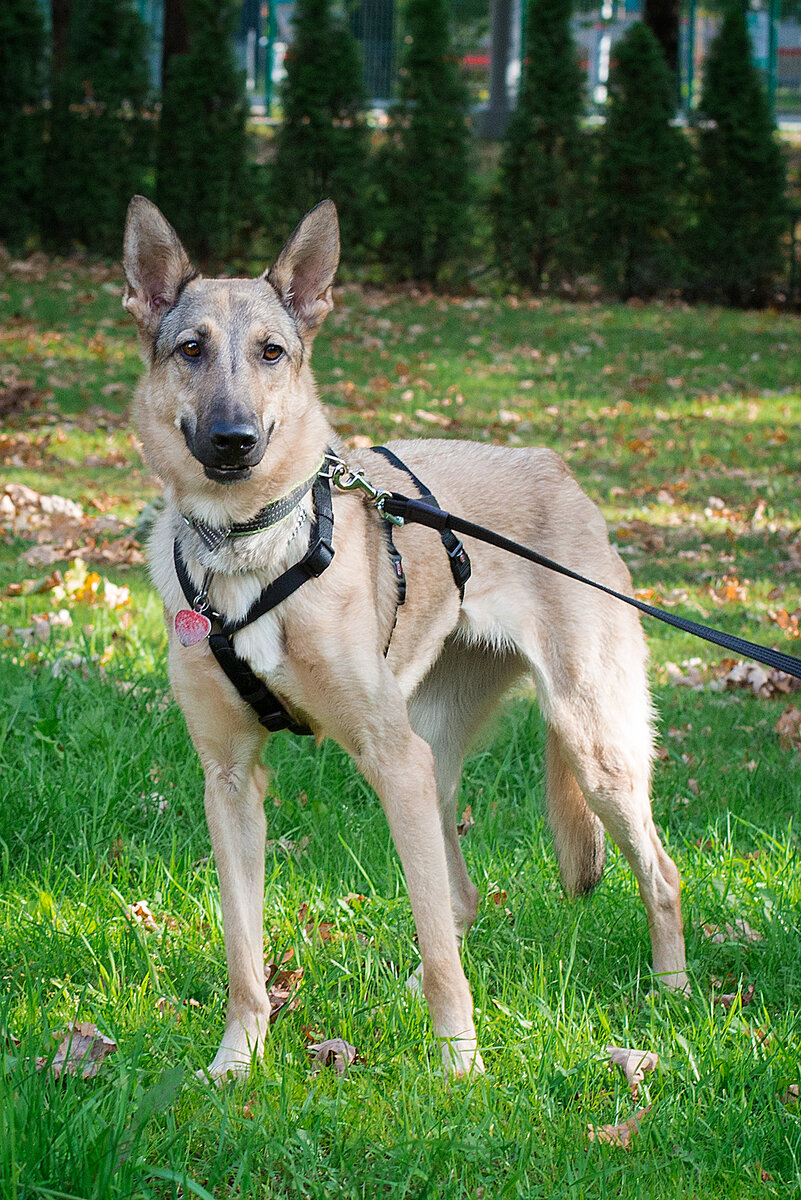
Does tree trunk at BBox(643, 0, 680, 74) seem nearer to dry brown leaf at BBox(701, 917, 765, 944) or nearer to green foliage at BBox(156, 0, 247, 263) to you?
green foliage at BBox(156, 0, 247, 263)

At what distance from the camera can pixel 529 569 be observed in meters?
3.40

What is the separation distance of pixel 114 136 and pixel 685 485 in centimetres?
1087

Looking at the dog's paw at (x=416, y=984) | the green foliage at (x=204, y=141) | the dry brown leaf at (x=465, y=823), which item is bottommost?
the dry brown leaf at (x=465, y=823)

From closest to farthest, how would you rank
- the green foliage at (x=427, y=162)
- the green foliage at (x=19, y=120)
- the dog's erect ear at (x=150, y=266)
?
the dog's erect ear at (x=150, y=266) → the green foliage at (x=19, y=120) → the green foliage at (x=427, y=162)

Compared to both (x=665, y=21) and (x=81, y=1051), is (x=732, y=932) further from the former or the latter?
(x=665, y=21)

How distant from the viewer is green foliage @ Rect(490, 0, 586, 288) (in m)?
16.1

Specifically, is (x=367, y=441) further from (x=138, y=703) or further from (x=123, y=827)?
(x=123, y=827)

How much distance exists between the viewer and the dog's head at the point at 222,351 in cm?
283

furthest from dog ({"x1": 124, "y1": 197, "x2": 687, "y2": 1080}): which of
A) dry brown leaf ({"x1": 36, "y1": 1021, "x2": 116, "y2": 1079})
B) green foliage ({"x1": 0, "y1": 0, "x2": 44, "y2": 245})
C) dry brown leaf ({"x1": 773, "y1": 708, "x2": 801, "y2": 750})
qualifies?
green foliage ({"x1": 0, "y1": 0, "x2": 44, "y2": 245})

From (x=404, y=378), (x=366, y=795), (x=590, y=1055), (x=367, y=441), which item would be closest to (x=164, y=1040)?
(x=590, y=1055)

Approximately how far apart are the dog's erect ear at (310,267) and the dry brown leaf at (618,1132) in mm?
2153

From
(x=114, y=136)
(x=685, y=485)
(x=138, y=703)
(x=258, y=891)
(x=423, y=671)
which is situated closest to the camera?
(x=258, y=891)

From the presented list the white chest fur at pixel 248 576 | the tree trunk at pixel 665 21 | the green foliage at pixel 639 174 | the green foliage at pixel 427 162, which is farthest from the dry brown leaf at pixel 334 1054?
the tree trunk at pixel 665 21

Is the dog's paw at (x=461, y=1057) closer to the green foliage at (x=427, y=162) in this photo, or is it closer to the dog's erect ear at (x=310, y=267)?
the dog's erect ear at (x=310, y=267)
